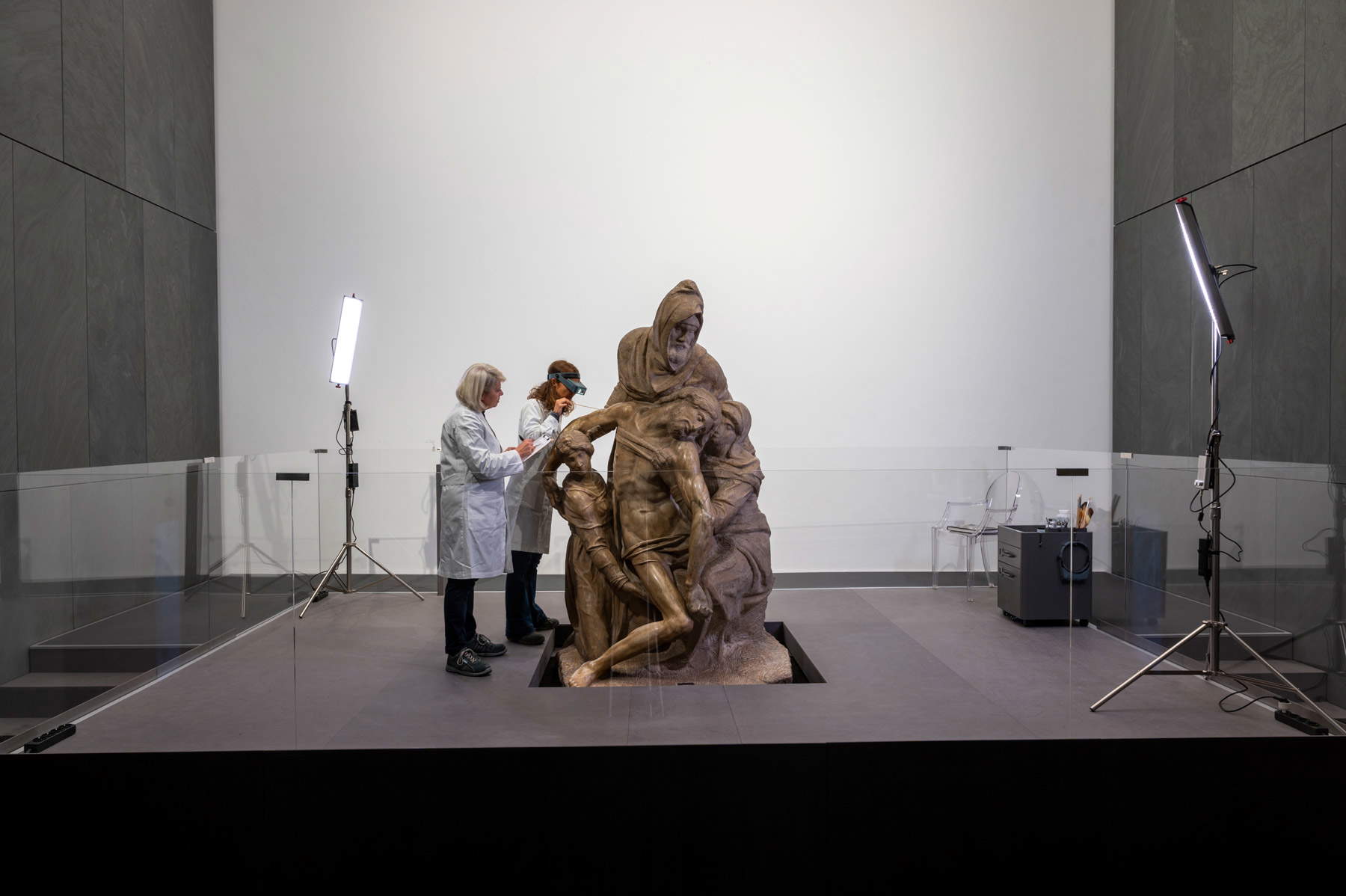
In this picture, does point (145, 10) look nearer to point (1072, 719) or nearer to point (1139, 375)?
Answer: point (1072, 719)

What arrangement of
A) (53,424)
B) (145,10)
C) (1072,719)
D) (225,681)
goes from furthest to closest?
(145,10), (53,424), (225,681), (1072,719)

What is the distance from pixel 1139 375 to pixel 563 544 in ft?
16.2

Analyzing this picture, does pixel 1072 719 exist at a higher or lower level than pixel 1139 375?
lower

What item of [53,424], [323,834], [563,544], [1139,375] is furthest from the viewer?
[1139,375]

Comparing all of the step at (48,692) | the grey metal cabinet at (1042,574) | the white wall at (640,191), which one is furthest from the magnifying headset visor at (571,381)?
the step at (48,692)

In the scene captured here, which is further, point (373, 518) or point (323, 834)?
point (373, 518)

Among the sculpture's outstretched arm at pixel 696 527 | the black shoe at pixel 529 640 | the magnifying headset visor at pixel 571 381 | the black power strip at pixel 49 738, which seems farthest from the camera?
the magnifying headset visor at pixel 571 381

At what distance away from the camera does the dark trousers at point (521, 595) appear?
387 centimetres

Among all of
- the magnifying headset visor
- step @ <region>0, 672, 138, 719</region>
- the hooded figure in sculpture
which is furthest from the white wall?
step @ <region>0, 672, 138, 719</region>

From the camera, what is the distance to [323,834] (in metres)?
2.82

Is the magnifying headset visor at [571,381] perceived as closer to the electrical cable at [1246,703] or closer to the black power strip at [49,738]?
the black power strip at [49,738]

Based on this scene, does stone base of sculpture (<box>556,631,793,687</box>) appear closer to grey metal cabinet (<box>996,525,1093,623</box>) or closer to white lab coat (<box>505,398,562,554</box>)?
white lab coat (<box>505,398,562,554</box>)

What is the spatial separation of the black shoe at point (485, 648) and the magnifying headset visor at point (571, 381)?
169 centimetres

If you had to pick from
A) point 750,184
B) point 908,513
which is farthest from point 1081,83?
point 908,513
